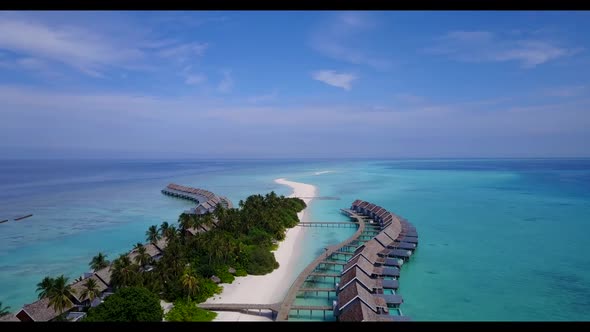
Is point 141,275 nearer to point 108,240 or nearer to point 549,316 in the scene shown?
point 108,240

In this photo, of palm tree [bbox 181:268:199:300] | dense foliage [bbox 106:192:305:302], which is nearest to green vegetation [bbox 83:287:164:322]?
palm tree [bbox 181:268:199:300]

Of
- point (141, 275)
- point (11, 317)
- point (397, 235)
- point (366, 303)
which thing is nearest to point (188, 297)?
point (141, 275)

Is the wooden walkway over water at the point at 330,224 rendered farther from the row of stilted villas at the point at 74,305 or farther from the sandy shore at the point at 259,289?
the row of stilted villas at the point at 74,305

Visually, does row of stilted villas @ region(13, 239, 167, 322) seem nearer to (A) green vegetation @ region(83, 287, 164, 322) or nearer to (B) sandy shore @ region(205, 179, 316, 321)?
(A) green vegetation @ region(83, 287, 164, 322)

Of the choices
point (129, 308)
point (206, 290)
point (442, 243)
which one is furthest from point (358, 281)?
point (442, 243)

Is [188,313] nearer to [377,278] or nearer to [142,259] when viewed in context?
[142,259]
